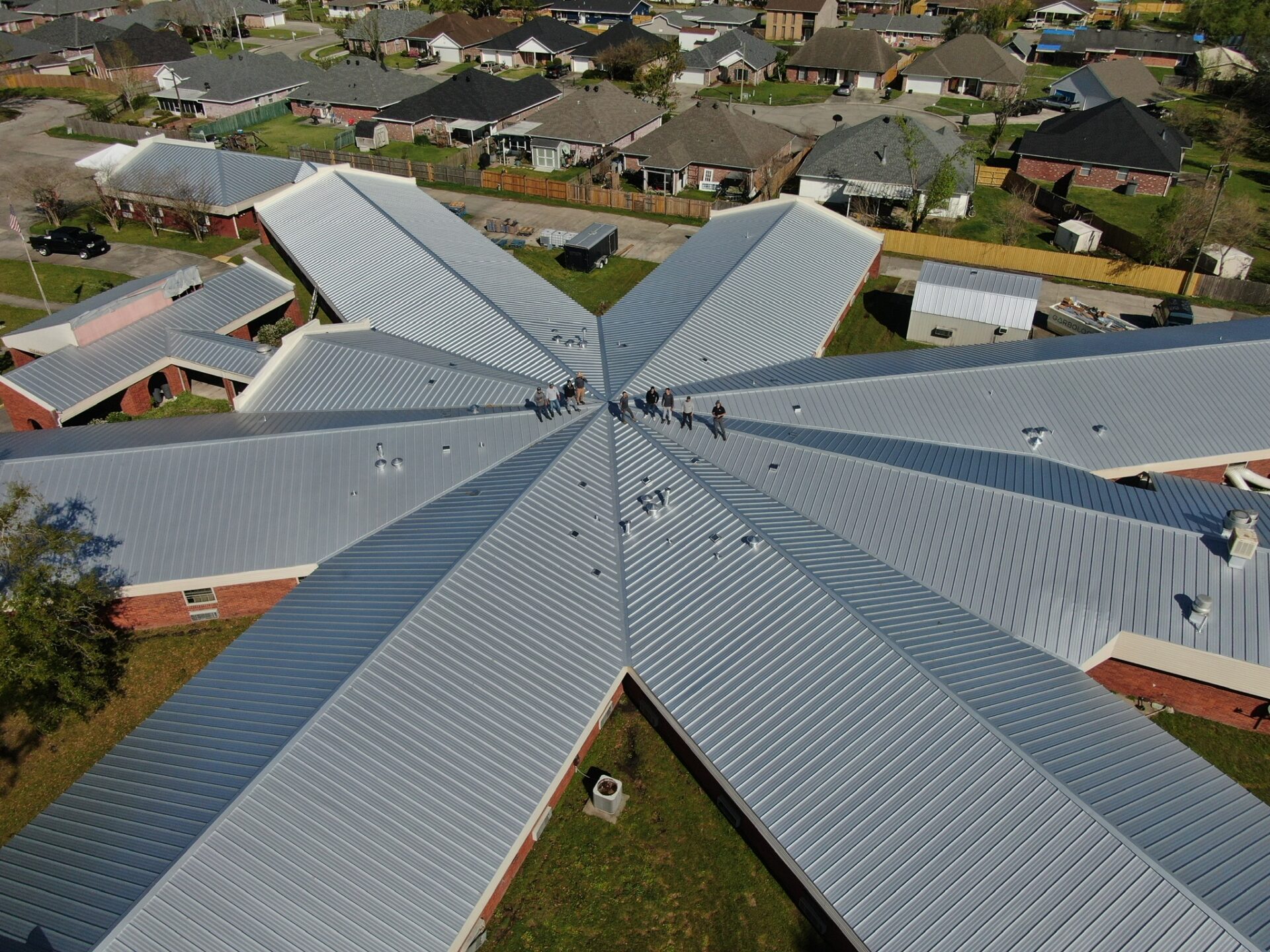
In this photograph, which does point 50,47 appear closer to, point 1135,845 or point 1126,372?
point 1126,372

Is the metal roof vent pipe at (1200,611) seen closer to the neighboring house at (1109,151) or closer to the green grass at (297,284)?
the green grass at (297,284)

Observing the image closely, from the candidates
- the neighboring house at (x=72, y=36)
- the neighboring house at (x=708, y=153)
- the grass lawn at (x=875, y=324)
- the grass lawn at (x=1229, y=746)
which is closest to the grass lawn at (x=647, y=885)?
the grass lawn at (x=1229, y=746)

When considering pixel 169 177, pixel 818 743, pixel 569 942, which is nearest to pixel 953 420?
pixel 818 743

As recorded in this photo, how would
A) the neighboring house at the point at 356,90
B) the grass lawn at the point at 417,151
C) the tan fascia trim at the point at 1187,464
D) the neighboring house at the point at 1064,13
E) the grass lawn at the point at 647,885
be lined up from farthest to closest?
the neighboring house at the point at 1064,13
the neighboring house at the point at 356,90
the grass lawn at the point at 417,151
the tan fascia trim at the point at 1187,464
the grass lawn at the point at 647,885

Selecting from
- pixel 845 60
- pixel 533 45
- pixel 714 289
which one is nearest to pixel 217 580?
pixel 714 289

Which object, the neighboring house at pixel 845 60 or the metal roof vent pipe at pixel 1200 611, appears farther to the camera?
the neighboring house at pixel 845 60

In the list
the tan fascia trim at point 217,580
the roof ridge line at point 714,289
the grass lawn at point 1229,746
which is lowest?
the grass lawn at point 1229,746

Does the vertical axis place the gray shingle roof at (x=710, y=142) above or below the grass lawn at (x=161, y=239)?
above
